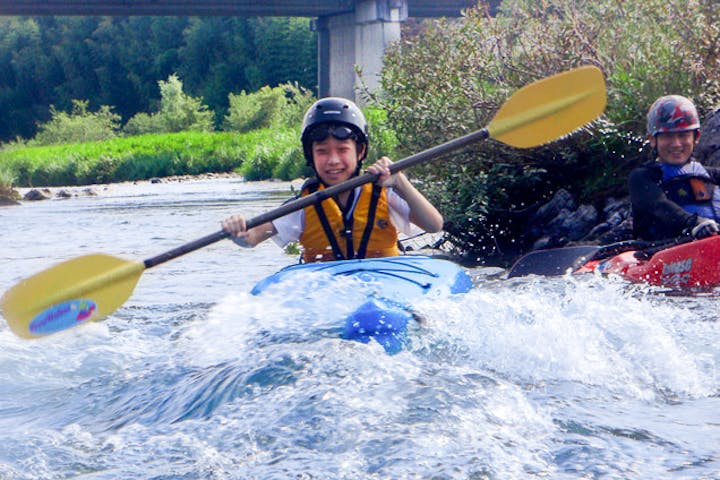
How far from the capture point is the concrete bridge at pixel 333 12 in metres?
30.2

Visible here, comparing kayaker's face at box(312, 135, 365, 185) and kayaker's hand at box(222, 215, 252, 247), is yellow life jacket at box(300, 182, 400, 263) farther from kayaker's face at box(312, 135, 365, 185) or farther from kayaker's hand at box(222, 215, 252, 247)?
kayaker's hand at box(222, 215, 252, 247)

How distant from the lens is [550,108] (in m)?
4.95

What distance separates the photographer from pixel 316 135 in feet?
14.9

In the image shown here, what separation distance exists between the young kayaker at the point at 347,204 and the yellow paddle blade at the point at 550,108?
2.04 feet

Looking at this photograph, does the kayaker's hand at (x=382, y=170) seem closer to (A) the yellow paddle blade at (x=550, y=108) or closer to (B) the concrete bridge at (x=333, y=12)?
(A) the yellow paddle blade at (x=550, y=108)

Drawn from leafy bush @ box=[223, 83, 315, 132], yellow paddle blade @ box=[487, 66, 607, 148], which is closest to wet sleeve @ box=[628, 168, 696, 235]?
yellow paddle blade @ box=[487, 66, 607, 148]

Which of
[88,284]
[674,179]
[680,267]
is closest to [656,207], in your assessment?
[674,179]

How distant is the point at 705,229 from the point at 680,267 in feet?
0.87

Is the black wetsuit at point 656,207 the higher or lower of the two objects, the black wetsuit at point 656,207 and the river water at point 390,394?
the higher

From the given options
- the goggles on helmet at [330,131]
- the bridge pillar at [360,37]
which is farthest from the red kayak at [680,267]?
the bridge pillar at [360,37]

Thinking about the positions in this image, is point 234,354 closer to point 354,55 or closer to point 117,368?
point 117,368

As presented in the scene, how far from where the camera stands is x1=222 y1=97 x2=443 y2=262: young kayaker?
4539 mm

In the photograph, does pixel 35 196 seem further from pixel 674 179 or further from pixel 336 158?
pixel 336 158

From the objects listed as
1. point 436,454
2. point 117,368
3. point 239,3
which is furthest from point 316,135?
point 239,3
